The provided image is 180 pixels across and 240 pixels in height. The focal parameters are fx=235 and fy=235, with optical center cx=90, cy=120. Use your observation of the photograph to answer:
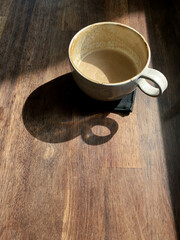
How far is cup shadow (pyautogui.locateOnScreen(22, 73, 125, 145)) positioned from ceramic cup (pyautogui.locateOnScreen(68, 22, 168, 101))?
5 centimetres

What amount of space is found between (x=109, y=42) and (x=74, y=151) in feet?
0.77

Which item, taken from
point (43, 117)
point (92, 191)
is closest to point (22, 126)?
point (43, 117)

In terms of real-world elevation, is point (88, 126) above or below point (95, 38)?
below

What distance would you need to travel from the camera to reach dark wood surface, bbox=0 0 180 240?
391 millimetres

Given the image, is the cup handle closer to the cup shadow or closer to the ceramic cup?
the ceramic cup

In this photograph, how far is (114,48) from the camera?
0.49 metres

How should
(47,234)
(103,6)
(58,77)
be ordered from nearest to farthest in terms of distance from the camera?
(47,234)
(58,77)
(103,6)

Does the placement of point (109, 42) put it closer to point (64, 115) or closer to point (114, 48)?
point (114, 48)

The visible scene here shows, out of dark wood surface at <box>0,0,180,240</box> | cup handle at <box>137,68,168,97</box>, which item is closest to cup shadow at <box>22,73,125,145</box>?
dark wood surface at <box>0,0,180,240</box>

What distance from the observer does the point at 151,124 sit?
1.55 feet

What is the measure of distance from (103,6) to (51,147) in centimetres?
41

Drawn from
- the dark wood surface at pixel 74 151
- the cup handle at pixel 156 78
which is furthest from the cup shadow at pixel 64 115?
the cup handle at pixel 156 78

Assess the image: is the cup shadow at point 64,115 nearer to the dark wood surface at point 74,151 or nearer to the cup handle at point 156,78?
the dark wood surface at point 74,151

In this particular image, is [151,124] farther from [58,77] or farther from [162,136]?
[58,77]
